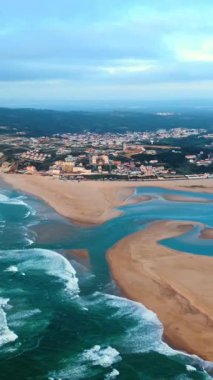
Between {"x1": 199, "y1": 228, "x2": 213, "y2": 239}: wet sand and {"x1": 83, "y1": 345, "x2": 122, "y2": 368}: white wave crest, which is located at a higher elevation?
{"x1": 199, "y1": 228, "x2": 213, "y2": 239}: wet sand

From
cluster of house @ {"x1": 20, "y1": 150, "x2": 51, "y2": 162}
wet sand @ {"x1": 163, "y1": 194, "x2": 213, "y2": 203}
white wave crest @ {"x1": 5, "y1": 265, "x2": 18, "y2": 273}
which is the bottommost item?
white wave crest @ {"x1": 5, "y1": 265, "x2": 18, "y2": 273}

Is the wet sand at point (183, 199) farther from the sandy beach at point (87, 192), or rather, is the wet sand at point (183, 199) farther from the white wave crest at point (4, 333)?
the white wave crest at point (4, 333)

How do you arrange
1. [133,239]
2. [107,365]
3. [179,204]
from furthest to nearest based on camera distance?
[179,204] < [133,239] < [107,365]

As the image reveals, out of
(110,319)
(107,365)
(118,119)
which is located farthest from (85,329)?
(118,119)

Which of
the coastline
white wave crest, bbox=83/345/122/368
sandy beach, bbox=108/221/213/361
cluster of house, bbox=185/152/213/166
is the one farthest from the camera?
cluster of house, bbox=185/152/213/166

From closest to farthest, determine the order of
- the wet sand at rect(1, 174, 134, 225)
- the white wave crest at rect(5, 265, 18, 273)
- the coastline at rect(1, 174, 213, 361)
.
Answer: the coastline at rect(1, 174, 213, 361), the white wave crest at rect(5, 265, 18, 273), the wet sand at rect(1, 174, 134, 225)

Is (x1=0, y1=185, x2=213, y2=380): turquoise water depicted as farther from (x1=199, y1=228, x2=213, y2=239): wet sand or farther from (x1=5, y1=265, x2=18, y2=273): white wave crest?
(x1=199, y1=228, x2=213, y2=239): wet sand

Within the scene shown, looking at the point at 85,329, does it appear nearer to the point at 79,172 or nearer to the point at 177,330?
the point at 177,330

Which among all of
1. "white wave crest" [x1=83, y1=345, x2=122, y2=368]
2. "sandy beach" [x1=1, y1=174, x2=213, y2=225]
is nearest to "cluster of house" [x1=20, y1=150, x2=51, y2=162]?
"sandy beach" [x1=1, y1=174, x2=213, y2=225]
